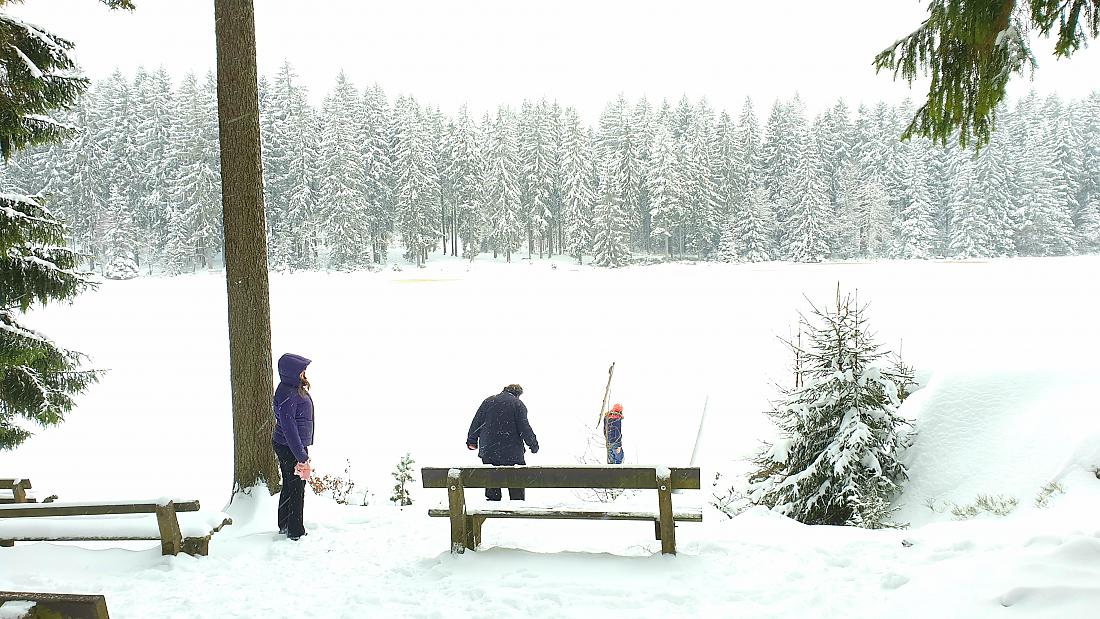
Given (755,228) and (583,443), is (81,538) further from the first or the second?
(755,228)

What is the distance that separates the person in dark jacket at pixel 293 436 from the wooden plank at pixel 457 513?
1.45 meters

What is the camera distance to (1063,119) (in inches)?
2571

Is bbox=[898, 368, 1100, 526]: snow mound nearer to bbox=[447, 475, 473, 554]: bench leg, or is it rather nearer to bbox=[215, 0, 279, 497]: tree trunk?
bbox=[447, 475, 473, 554]: bench leg

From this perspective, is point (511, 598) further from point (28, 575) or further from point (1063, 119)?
point (1063, 119)

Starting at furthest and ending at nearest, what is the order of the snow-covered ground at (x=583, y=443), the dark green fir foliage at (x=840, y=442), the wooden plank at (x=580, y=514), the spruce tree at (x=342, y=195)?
1. the spruce tree at (x=342, y=195)
2. the dark green fir foliage at (x=840, y=442)
3. the wooden plank at (x=580, y=514)
4. the snow-covered ground at (x=583, y=443)

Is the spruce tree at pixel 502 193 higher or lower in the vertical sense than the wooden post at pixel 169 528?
higher

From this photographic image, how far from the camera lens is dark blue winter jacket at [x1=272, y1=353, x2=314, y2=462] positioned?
20.9 ft

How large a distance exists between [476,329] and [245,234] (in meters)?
22.5

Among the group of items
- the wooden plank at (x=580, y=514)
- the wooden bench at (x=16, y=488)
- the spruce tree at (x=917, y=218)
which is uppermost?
the spruce tree at (x=917, y=218)

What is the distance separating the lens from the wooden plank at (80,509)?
5867mm

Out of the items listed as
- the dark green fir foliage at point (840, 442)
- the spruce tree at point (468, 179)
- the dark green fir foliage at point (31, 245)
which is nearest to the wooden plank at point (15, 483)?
the dark green fir foliage at point (31, 245)

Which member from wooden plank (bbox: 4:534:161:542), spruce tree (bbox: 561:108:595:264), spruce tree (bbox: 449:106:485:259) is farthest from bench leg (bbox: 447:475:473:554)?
spruce tree (bbox: 449:106:485:259)

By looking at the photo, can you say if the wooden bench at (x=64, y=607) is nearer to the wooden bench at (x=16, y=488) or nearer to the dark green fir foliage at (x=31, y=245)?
the dark green fir foliage at (x=31, y=245)

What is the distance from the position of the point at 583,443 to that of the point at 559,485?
11.1 metres
